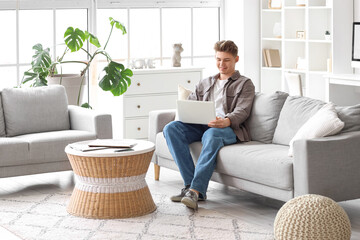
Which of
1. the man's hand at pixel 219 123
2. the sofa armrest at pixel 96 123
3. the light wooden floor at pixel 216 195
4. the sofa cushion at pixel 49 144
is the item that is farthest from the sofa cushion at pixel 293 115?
the sofa cushion at pixel 49 144

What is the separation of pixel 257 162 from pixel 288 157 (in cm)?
21

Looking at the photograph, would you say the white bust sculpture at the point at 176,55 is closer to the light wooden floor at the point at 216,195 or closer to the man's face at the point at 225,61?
the light wooden floor at the point at 216,195

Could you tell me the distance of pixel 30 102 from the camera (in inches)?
215

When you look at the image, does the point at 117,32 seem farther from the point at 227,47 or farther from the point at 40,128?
the point at 227,47

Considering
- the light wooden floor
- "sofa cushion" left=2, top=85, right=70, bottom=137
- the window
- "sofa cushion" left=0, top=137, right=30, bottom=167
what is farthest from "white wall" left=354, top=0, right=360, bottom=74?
"sofa cushion" left=0, top=137, right=30, bottom=167

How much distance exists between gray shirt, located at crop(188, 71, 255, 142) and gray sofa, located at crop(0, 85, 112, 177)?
3.36 ft

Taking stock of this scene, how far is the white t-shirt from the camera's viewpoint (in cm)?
485

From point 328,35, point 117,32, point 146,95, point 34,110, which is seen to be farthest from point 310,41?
point 34,110

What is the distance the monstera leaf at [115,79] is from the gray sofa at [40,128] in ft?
2.27

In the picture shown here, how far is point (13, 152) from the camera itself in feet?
15.9

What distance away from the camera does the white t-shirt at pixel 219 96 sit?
4.85 metres

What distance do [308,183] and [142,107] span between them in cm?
340

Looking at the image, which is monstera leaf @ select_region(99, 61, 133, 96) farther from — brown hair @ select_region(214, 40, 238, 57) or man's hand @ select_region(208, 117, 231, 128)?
man's hand @ select_region(208, 117, 231, 128)

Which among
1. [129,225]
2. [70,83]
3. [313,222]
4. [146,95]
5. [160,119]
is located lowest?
[129,225]
